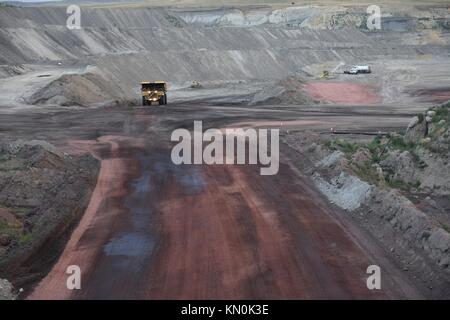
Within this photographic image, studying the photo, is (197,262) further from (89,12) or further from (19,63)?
(89,12)

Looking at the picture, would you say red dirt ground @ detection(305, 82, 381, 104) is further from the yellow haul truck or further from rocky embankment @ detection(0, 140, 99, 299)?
rocky embankment @ detection(0, 140, 99, 299)

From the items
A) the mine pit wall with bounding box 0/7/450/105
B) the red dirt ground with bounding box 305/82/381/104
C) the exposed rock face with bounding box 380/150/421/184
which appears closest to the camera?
the exposed rock face with bounding box 380/150/421/184

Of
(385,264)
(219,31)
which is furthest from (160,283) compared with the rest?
(219,31)

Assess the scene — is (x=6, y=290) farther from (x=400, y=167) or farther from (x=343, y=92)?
(x=343, y=92)

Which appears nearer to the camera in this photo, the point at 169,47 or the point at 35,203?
the point at 35,203

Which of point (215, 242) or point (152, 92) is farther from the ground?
point (152, 92)

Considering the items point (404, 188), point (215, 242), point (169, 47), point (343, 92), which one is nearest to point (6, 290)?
point (215, 242)

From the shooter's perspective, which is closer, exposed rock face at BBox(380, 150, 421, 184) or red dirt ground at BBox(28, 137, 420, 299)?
red dirt ground at BBox(28, 137, 420, 299)

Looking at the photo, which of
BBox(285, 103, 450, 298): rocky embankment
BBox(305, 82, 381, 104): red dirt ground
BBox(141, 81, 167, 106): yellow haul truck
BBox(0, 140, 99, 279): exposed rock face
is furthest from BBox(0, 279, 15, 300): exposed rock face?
BBox(305, 82, 381, 104): red dirt ground

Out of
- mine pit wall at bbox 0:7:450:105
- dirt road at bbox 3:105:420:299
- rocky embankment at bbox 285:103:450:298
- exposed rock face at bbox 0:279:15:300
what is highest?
mine pit wall at bbox 0:7:450:105
